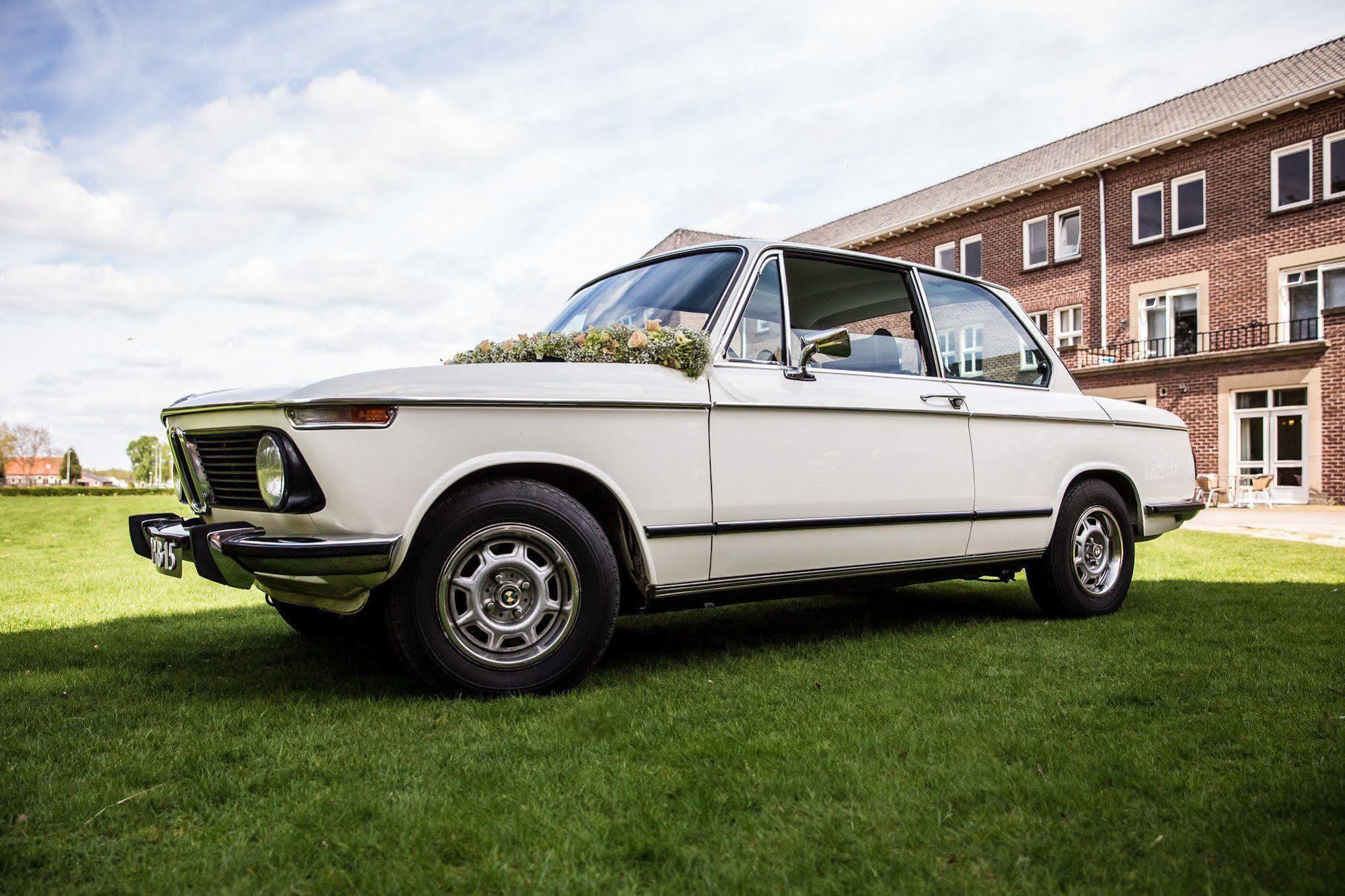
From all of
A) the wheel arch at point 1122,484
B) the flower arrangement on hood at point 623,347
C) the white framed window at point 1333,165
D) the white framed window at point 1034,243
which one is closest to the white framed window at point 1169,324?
the white framed window at point 1034,243

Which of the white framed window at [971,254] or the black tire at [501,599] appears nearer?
the black tire at [501,599]

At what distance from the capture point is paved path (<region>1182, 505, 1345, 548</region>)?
1136cm

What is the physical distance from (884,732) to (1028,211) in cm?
2588

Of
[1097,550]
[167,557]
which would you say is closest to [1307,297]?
[1097,550]

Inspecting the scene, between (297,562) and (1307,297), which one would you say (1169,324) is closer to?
(1307,297)

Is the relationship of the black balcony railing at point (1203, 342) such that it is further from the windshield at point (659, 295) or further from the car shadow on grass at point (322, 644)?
the windshield at point (659, 295)

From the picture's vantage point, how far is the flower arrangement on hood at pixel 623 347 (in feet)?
12.0

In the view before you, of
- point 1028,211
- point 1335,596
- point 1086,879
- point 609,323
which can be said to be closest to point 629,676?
point 609,323

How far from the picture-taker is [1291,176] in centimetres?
2045

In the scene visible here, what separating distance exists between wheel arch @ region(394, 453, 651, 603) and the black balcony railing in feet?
63.7

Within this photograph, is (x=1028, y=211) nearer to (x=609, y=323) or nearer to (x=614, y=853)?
(x=609, y=323)

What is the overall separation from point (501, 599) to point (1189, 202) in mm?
24087

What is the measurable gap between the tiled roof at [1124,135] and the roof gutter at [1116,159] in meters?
0.05

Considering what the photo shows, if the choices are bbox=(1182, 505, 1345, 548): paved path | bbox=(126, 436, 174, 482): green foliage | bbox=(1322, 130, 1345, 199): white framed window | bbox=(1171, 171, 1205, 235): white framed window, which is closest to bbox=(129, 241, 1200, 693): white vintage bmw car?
bbox=(1182, 505, 1345, 548): paved path
